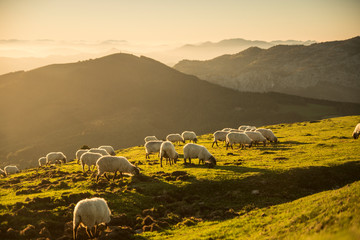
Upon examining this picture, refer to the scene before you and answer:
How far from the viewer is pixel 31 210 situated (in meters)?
18.2

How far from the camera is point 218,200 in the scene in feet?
67.9

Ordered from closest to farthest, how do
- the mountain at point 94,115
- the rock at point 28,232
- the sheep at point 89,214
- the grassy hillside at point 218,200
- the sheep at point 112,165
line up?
the grassy hillside at point 218,200, the sheep at point 89,214, the rock at point 28,232, the sheep at point 112,165, the mountain at point 94,115

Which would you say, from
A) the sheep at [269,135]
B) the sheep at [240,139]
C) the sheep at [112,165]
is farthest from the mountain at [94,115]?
the sheep at [112,165]

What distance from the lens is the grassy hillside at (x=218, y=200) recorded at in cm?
1382

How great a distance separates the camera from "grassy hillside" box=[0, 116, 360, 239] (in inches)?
544

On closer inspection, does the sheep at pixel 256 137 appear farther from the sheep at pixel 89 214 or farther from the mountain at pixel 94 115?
the mountain at pixel 94 115

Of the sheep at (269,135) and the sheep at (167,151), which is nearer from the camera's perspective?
the sheep at (167,151)

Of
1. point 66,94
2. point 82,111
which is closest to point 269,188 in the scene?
point 82,111

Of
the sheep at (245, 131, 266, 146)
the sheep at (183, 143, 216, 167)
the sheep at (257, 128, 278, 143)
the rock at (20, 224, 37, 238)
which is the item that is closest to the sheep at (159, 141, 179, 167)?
the sheep at (183, 143, 216, 167)

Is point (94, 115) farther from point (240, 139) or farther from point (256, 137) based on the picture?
point (240, 139)

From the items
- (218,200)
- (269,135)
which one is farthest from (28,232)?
(269,135)

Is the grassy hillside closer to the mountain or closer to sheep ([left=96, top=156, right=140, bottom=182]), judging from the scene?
sheep ([left=96, top=156, right=140, bottom=182])

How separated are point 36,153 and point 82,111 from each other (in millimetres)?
55801

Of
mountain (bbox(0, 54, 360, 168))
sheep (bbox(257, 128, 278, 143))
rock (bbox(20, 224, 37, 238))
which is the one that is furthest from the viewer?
mountain (bbox(0, 54, 360, 168))
